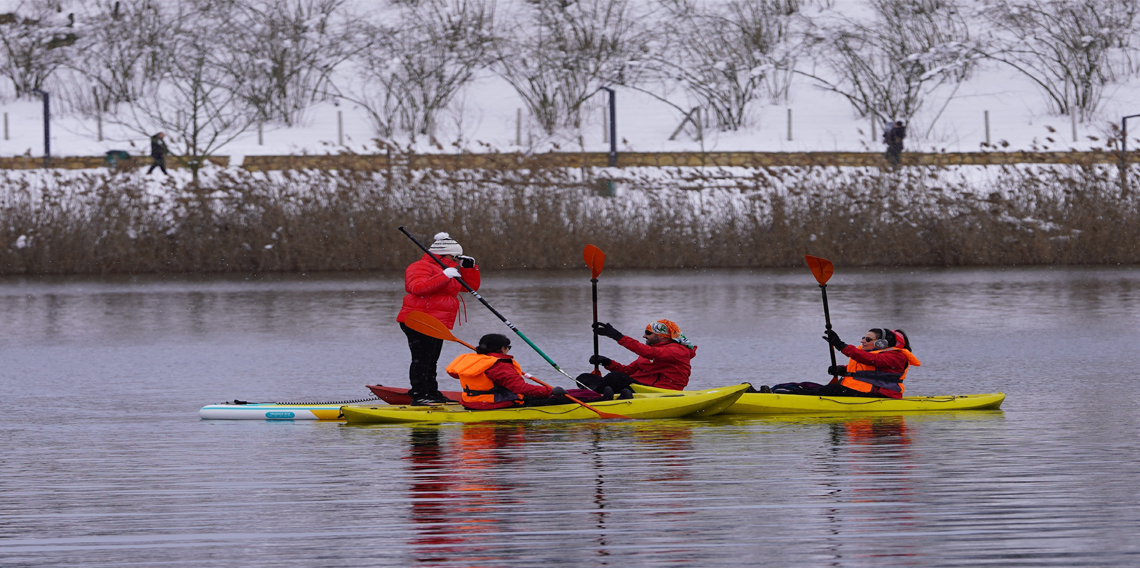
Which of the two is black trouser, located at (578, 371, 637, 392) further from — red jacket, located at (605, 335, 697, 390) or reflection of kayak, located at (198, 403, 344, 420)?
reflection of kayak, located at (198, 403, 344, 420)

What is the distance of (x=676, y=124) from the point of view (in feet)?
145

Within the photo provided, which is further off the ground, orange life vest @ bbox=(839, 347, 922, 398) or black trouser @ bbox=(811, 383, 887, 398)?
orange life vest @ bbox=(839, 347, 922, 398)

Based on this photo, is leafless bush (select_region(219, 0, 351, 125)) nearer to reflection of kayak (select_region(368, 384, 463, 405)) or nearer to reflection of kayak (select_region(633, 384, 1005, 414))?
reflection of kayak (select_region(368, 384, 463, 405))

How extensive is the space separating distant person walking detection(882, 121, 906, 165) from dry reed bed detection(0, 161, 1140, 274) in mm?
2390

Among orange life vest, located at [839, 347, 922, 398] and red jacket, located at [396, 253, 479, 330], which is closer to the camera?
orange life vest, located at [839, 347, 922, 398]

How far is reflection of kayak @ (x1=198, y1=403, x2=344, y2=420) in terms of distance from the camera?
11.0m

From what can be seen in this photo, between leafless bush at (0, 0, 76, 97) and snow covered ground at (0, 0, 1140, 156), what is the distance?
123cm

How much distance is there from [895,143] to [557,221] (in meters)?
8.91

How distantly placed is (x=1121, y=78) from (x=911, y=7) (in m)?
7.13

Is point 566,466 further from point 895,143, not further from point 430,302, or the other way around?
point 895,143

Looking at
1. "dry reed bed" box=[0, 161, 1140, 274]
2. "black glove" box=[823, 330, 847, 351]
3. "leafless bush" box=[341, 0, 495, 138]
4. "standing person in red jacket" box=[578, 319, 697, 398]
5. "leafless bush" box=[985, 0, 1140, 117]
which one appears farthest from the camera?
"leafless bush" box=[341, 0, 495, 138]

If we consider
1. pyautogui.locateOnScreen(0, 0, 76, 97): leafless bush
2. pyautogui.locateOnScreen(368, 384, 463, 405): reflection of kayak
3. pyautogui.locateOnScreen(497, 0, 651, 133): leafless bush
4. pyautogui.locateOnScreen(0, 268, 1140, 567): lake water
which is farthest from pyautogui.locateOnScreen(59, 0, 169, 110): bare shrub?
pyautogui.locateOnScreen(368, 384, 463, 405): reflection of kayak

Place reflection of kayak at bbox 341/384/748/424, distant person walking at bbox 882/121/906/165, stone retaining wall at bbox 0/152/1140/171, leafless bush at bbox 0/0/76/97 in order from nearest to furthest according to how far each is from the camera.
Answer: reflection of kayak at bbox 341/384/748/424
stone retaining wall at bbox 0/152/1140/171
distant person walking at bbox 882/121/906/165
leafless bush at bbox 0/0/76/97

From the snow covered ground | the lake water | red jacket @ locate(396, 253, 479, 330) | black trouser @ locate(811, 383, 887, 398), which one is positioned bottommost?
the lake water
